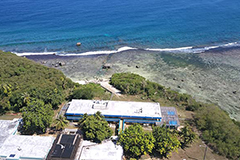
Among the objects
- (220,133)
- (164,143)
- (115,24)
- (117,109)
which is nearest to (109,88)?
(117,109)

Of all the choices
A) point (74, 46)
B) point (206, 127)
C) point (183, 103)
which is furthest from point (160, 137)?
point (74, 46)

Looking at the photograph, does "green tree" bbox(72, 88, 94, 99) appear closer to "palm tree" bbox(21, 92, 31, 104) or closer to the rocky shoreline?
"palm tree" bbox(21, 92, 31, 104)

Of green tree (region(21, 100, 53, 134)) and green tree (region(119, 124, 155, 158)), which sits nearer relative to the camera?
green tree (region(119, 124, 155, 158))

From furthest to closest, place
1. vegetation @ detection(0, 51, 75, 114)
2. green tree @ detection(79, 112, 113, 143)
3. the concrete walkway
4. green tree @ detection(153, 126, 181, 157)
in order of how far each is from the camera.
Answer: the concrete walkway
vegetation @ detection(0, 51, 75, 114)
green tree @ detection(79, 112, 113, 143)
green tree @ detection(153, 126, 181, 157)

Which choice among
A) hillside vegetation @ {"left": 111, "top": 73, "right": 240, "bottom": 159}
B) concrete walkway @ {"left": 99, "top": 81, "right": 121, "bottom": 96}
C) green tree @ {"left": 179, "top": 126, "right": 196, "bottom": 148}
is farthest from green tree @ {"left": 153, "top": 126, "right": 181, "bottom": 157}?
concrete walkway @ {"left": 99, "top": 81, "right": 121, "bottom": 96}

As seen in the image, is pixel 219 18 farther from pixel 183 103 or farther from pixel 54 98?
pixel 54 98

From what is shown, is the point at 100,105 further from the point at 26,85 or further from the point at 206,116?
the point at 206,116

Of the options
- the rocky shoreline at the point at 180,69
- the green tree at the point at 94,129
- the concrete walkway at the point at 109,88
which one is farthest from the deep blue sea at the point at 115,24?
the green tree at the point at 94,129
